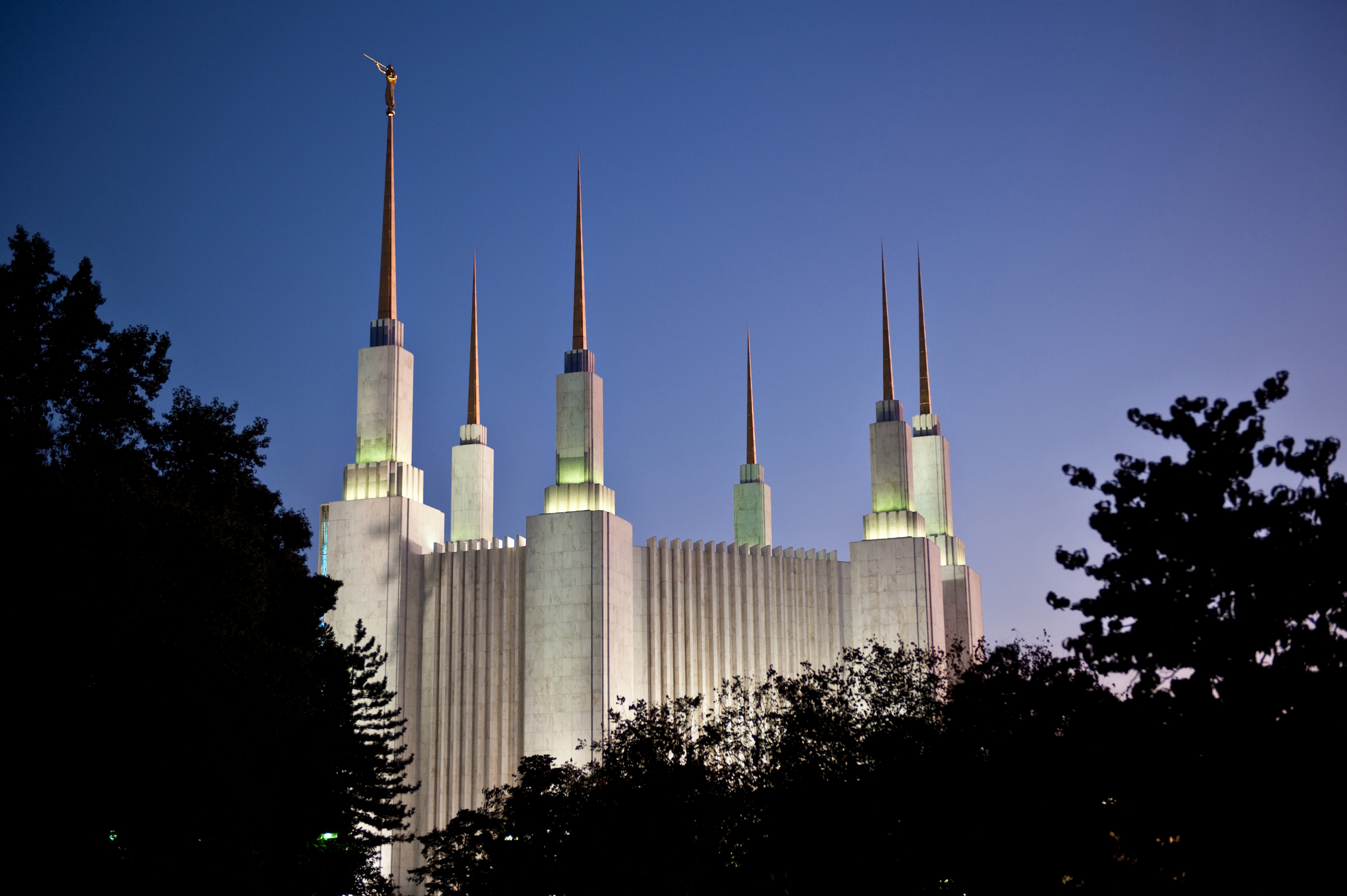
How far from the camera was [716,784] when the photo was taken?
25.5 m

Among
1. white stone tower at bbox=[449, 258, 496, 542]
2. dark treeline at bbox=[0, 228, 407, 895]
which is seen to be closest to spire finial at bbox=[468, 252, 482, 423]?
white stone tower at bbox=[449, 258, 496, 542]

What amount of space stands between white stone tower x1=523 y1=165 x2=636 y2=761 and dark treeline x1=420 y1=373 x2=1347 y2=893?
246 inches

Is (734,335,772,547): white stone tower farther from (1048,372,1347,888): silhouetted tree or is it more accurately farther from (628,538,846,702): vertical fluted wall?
(1048,372,1347,888): silhouetted tree

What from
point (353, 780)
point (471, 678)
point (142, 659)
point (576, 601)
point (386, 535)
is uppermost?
point (386, 535)

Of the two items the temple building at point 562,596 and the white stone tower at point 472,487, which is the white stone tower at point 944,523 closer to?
the temple building at point 562,596

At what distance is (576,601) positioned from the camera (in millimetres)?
35156

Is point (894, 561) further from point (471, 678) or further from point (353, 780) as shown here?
point (353, 780)

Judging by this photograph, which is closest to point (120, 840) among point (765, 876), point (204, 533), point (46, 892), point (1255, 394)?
point (46, 892)

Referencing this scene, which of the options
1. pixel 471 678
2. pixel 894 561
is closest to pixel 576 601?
pixel 471 678

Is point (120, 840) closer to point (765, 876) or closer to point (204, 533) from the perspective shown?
point (204, 533)

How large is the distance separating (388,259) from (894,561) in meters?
16.1

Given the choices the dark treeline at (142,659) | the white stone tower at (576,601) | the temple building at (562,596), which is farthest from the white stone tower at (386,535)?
the dark treeline at (142,659)

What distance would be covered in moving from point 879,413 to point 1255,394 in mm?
23958

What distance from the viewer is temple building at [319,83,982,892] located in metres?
35.3
